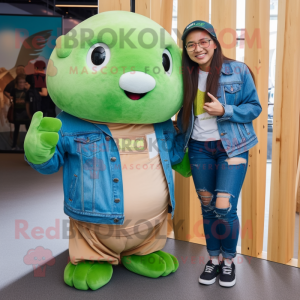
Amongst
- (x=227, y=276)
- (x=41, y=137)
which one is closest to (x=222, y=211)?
(x=227, y=276)

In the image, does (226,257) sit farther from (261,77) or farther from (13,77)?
(13,77)

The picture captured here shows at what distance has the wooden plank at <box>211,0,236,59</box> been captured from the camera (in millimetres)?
2395

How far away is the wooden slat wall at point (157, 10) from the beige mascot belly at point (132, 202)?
0.97m

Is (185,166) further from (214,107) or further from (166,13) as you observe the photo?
(166,13)

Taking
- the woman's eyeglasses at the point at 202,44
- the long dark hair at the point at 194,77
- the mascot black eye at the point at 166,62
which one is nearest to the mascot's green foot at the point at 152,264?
the long dark hair at the point at 194,77

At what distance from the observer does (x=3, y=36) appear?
6.89 meters

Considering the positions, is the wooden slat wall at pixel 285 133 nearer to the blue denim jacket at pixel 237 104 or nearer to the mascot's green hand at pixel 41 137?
the blue denim jacket at pixel 237 104

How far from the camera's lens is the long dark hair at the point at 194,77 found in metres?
1.92

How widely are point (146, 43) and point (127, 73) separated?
0.21 m

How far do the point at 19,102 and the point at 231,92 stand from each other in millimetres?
5792

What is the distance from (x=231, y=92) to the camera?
6.40 ft

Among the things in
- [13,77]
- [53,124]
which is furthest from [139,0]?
[13,77]

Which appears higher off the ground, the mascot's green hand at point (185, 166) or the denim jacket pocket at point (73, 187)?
the mascot's green hand at point (185, 166)

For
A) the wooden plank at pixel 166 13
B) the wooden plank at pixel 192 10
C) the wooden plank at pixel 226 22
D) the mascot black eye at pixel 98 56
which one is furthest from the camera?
the wooden plank at pixel 166 13
